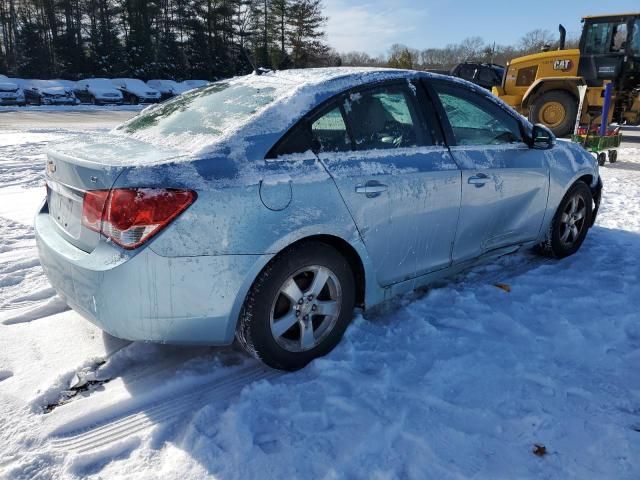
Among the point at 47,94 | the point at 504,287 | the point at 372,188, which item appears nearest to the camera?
the point at 372,188

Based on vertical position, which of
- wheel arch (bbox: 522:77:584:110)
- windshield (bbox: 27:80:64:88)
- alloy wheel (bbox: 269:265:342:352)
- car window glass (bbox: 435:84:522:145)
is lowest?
alloy wheel (bbox: 269:265:342:352)

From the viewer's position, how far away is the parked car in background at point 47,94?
25359 millimetres

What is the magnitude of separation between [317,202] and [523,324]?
5.38ft

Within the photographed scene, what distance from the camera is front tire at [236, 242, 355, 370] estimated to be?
2.46 meters

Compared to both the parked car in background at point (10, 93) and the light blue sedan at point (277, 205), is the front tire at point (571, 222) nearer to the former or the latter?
the light blue sedan at point (277, 205)

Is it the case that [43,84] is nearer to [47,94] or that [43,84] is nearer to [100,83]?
[47,94]

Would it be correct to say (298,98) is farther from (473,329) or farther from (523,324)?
(523,324)

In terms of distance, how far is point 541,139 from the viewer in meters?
3.76

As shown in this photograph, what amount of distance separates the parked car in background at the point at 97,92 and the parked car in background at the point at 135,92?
541mm

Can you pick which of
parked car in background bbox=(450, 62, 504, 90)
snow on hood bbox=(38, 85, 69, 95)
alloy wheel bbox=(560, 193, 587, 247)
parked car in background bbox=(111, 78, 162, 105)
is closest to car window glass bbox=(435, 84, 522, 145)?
alloy wheel bbox=(560, 193, 587, 247)

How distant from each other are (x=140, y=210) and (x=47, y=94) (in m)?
27.8

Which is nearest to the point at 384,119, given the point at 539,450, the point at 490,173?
the point at 490,173

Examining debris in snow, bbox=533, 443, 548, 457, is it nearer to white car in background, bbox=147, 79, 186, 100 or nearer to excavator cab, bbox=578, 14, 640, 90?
excavator cab, bbox=578, 14, 640, 90

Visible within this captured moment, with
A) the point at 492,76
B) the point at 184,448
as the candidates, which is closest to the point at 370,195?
the point at 184,448
